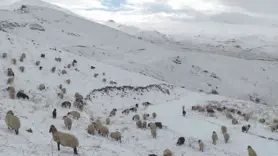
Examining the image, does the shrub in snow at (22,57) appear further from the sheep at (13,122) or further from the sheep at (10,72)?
the sheep at (13,122)

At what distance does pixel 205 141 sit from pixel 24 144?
12884 mm

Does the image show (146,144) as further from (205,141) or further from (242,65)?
(242,65)

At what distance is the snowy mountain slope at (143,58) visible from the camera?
9031 centimetres

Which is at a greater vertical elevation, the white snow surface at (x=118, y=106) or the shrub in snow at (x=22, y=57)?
the shrub in snow at (x=22, y=57)

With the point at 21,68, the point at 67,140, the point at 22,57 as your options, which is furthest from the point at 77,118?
the point at 22,57

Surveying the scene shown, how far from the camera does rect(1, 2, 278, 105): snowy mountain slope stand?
90.3m

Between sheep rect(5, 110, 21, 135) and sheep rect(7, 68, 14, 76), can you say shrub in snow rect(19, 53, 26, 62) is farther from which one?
sheep rect(5, 110, 21, 135)

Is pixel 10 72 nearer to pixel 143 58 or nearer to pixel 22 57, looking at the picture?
pixel 22 57

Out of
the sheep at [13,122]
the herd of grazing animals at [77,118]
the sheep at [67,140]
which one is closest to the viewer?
the sheep at [67,140]

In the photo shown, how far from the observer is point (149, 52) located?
116000 millimetres

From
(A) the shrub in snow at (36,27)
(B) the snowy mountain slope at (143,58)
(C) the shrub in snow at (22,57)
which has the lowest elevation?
(B) the snowy mountain slope at (143,58)

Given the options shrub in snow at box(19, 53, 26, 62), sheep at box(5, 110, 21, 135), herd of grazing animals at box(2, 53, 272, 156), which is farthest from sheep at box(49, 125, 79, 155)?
shrub in snow at box(19, 53, 26, 62)

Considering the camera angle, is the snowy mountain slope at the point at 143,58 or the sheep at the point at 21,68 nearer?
the sheep at the point at 21,68

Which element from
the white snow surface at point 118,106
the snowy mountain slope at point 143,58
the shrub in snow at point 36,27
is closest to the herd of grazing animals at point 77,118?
the white snow surface at point 118,106
